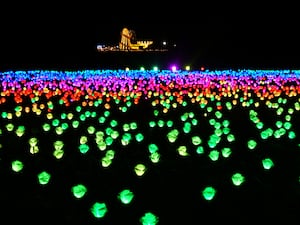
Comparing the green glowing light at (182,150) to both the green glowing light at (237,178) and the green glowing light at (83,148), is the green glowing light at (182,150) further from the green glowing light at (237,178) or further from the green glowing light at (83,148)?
the green glowing light at (83,148)

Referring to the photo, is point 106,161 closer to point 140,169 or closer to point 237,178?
point 140,169

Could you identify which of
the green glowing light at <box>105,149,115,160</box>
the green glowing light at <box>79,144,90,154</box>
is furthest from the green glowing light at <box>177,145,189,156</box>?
the green glowing light at <box>79,144,90,154</box>

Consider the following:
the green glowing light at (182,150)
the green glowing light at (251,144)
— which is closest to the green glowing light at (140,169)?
the green glowing light at (182,150)

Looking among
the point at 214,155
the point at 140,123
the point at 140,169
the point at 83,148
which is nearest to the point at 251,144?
the point at 214,155

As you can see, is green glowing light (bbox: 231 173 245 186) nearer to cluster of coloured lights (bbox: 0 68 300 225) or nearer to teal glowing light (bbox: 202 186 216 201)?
cluster of coloured lights (bbox: 0 68 300 225)

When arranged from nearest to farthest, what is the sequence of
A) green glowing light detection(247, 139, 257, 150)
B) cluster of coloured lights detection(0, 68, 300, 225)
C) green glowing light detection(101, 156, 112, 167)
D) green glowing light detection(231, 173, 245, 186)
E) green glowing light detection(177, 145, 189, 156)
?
1. green glowing light detection(231, 173, 245, 186)
2. green glowing light detection(101, 156, 112, 167)
3. cluster of coloured lights detection(0, 68, 300, 225)
4. green glowing light detection(177, 145, 189, 156)
5. green glowing light detection(247, 139, 257, 150)

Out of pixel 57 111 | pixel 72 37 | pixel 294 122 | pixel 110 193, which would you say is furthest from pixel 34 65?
pixel 110 193

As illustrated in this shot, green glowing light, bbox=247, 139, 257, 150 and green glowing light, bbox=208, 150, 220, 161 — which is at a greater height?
green glowing light, bbox=247, 139, 257, 150

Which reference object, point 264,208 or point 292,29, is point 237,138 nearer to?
point 264,208

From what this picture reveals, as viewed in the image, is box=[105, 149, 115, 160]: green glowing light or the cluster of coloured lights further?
the cluster of coloured lights

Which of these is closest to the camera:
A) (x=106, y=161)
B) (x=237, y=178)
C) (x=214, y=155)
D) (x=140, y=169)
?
(x=237, y=178)

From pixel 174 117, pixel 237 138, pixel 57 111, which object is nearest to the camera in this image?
pixel 237 138

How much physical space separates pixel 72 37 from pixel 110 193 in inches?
1536

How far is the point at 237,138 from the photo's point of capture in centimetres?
1029
